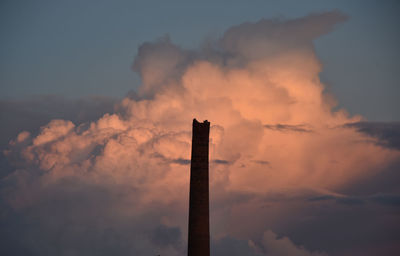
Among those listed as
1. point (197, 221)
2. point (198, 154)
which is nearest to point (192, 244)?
point (197, 221)

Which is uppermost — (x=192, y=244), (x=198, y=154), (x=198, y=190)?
(x=198, y=154)

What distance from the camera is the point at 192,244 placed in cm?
3706

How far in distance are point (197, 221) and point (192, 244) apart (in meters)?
1.60

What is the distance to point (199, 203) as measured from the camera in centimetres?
3725

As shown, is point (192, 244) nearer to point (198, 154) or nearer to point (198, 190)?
point (198, 190)

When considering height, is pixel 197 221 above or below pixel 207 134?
below

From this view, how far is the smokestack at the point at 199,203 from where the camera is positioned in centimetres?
3700

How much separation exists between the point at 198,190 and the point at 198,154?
2578 mm

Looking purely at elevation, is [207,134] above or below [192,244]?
above

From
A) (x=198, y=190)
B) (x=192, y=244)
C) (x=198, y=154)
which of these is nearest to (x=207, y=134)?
(x=198, y=154)

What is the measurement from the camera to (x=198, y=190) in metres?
37.4

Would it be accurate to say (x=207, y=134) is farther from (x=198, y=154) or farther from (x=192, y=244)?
(x=192, y=244)

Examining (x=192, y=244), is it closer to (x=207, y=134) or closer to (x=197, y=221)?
(x=197, y=221)

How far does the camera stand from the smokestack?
37.0 meters
